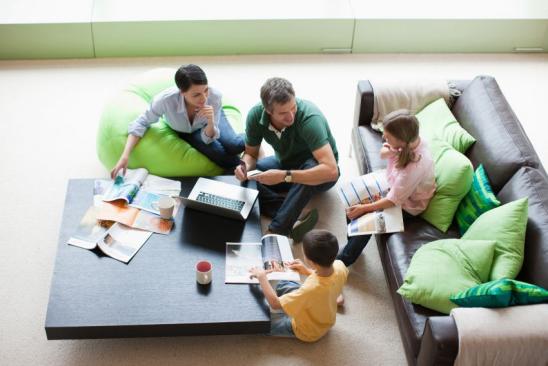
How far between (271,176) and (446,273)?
3.57 ft

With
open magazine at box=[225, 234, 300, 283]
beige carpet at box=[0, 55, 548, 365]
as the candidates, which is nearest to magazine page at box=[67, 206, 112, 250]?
beige carpet at box=[0, 55, 548, 365]

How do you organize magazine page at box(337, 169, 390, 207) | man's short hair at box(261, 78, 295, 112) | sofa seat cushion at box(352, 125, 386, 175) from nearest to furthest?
man's short hair at box(261, 78, 295, 112)
magazine page at box(337, 169, 390, 207)
sofa seat cushion at box(352, 125, 386, 175)

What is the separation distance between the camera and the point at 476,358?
2510 mm

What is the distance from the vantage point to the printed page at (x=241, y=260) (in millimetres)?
3021

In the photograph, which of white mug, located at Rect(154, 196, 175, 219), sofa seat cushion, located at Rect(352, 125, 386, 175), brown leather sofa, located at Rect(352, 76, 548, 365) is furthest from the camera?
sofa seat cushion, located at Rect(352, 125, 386, 175)

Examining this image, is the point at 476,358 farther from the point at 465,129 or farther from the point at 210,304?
the point at 465,129

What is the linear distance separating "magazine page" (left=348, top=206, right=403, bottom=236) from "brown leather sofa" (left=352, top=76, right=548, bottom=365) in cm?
5

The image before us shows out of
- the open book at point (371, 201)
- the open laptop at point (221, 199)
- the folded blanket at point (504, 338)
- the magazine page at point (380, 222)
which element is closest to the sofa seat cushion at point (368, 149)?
the open book at point (371, 201)

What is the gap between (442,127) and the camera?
11.7 ft

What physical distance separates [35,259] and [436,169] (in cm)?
223

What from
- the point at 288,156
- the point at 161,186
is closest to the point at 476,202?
the point at 288,156

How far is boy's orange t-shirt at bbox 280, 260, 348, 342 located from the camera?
2.79 m

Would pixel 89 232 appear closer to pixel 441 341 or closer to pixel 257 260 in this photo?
pixel 257 260

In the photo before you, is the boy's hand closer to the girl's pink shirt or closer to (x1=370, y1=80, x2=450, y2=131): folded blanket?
the girl's pink shirt
